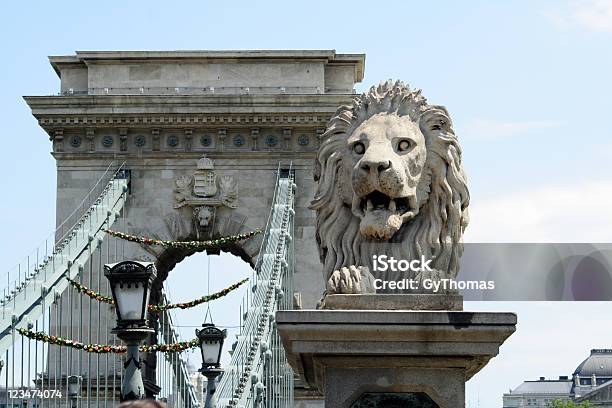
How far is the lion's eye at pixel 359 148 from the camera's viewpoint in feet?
31.8

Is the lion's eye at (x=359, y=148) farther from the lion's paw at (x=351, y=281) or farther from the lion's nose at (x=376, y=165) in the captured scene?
the lion's paw at (x=351, y=281)

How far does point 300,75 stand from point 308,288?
5290 millimetres

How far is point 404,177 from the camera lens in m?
9.45

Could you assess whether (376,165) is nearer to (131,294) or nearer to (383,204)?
(383,204)

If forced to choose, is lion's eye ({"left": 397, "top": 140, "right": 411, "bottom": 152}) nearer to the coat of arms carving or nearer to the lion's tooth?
the lion's tooth

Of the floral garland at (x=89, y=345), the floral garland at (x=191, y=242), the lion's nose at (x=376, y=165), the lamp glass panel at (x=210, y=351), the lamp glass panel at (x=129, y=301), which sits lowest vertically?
the lamp glass panel at (x=129, y=301)

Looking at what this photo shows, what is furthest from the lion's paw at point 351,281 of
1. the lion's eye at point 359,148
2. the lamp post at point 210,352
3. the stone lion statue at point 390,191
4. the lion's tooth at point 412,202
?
the lamp post at point 210,352

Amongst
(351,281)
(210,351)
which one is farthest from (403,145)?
(210,351)

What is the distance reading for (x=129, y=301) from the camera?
13375 mm

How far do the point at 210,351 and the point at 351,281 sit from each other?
522 inches

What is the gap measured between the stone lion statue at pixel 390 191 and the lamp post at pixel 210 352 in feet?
40.3

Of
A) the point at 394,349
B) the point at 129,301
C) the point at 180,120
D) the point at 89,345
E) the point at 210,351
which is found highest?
the point at 180,120

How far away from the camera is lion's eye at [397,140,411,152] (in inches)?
380

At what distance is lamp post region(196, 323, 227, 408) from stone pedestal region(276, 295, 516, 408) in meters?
12.8
